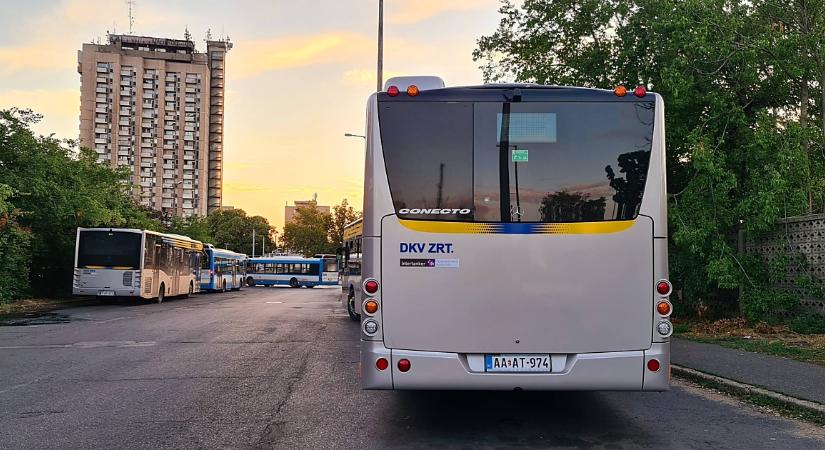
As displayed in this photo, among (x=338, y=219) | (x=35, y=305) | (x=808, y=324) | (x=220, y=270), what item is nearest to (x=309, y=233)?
(x=338, y=219)

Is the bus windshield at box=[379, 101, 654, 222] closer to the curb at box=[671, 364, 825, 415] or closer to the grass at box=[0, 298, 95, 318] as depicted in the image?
the curb at box=[671, 364, 825, 415]

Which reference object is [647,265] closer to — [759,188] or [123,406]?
[123,406]

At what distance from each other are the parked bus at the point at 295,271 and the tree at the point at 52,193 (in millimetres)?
26803

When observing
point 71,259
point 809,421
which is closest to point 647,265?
point 809,421

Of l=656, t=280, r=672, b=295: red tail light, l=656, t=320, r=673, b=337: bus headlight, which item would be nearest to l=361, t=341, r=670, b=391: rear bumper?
l=656, t=320, r=673, b=337: bus headlight

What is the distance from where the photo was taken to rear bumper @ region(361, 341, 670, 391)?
6102 mm

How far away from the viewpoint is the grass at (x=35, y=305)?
2336cm

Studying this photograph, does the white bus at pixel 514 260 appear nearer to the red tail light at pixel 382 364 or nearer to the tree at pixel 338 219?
the red tail light at pixel 382 364

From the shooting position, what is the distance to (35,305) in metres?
26.6

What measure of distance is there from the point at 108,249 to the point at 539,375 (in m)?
24.3

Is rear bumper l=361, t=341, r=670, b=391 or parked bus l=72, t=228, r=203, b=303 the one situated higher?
parked bus l=72, t=228, r=203, b=303

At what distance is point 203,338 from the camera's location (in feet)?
47.4

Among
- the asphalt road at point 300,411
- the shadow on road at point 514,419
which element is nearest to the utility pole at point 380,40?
the asphalt road at point 300,411

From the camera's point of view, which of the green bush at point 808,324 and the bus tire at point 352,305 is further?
the bus tire at point 352,305
